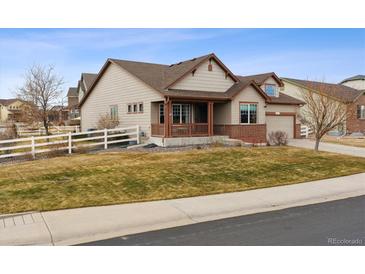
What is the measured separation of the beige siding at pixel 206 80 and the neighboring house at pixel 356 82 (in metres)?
33.8

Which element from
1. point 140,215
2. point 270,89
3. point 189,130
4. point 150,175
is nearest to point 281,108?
point 270,89

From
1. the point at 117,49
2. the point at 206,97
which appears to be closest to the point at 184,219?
the point at 206,97

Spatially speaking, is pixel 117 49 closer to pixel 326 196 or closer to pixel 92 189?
pixel 92 189

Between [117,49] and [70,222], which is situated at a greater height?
[117,49]

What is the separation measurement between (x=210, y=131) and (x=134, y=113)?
18.6 ft

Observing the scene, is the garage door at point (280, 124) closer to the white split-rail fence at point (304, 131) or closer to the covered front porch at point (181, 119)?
the white split-rail fence at point (304, 131)

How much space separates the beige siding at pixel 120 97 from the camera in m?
22.3

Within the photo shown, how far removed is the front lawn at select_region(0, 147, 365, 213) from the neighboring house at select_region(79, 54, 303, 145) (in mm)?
4530

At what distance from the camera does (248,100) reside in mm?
23547

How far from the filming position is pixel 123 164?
13812mm

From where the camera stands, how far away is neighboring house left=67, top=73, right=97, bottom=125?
44072 millimetres

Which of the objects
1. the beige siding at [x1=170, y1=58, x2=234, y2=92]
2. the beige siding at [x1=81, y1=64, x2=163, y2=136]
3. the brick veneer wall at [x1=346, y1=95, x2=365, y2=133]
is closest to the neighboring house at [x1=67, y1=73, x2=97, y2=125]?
the beige siding at [x1=81, y1=64, x2=163, y2=136]

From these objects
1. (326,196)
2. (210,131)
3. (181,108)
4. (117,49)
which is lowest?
(326,196)

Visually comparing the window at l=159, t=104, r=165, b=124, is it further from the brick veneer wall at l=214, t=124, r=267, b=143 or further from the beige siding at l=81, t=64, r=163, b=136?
the brick veneer wall at l=214, t=124, r=267, b=143
